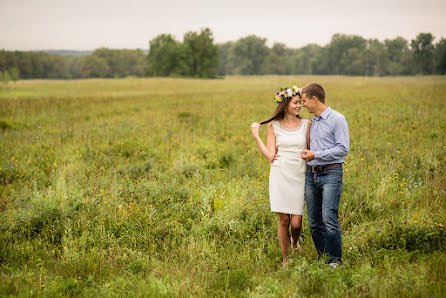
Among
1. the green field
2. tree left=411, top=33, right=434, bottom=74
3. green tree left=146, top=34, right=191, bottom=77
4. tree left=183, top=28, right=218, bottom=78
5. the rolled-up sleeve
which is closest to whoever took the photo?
the green field

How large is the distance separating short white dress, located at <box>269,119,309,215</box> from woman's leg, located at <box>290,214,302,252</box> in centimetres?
11

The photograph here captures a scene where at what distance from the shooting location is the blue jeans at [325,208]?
12.1ft

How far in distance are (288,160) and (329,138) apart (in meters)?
0.57

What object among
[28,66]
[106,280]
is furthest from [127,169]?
[28,66]

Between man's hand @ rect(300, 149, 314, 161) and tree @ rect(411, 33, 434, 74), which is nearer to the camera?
man's hand @ rect(300, 149, 314, 161)

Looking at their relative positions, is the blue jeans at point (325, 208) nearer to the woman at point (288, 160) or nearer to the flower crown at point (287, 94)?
the woman at point (288, 160)

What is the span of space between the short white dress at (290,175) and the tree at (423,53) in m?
91.6

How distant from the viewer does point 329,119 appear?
3758 millimetres

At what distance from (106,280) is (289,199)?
2.44 metres

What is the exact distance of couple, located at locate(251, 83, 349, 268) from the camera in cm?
369

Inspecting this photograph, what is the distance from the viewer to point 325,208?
3.70m

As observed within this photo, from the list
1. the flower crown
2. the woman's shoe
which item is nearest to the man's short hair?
the flower crown

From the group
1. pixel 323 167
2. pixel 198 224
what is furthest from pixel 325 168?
pixel 198 224

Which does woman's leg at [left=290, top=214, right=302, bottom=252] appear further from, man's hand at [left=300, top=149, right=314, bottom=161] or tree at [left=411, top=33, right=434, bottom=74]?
tree at [left=411, top=33, right=434, bottom=74]
